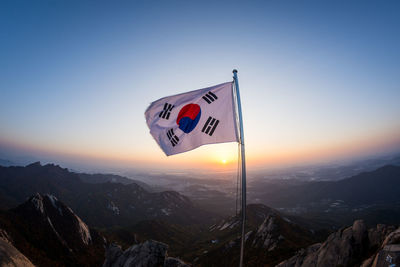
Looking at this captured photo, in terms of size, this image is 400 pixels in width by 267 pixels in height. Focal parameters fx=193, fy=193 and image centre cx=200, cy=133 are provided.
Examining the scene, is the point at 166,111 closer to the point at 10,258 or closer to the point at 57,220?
the point at 10,258

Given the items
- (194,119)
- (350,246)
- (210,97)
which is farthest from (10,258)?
(350,246)

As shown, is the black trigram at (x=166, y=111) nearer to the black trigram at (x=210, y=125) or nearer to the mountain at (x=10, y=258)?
the black trigram at (x=210, y=125)

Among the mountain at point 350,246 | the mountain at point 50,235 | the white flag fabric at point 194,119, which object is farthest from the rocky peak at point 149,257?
the mountain at point 50,235

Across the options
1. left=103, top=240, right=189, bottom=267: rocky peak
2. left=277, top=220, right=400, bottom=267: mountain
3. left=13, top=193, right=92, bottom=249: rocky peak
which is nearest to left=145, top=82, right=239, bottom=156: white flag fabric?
left=103, top=240, right=189, bottom=267: rocky peak

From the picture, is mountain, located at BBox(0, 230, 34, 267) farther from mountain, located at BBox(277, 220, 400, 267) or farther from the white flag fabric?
mountain, located at BBox(277, 220, 400, 267)

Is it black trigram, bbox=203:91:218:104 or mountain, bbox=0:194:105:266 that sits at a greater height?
black trigram, bbox=203:91:218:104

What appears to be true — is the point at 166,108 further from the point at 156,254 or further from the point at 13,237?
the point at 13,237
